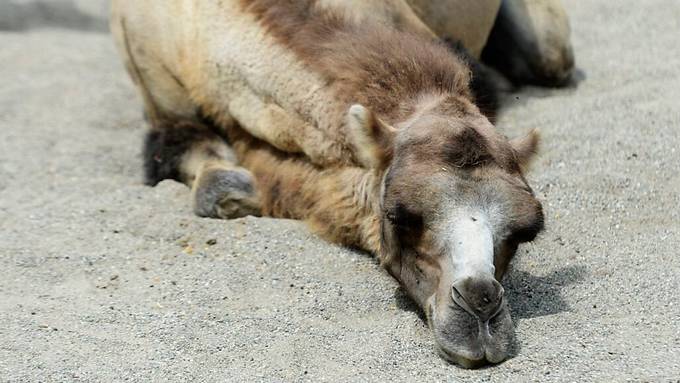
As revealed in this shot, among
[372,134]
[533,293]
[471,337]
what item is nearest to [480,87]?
[372,134]

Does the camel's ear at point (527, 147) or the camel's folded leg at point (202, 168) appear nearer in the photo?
the camel's ear at point (527, 147)

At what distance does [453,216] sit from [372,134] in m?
0.63

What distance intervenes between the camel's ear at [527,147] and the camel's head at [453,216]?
0.43 ft

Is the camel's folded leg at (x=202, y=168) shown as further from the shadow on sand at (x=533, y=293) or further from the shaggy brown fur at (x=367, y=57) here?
the shadow on sand at (x=533, y=293)

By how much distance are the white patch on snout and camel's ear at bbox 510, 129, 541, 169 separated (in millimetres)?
685

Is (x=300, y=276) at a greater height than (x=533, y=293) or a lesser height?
lesser

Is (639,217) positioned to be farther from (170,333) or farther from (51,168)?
(51,168)

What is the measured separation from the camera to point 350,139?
4.54 metres

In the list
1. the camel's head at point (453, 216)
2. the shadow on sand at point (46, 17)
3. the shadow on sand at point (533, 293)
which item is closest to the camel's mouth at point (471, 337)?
the camel's head at point (453, 216)

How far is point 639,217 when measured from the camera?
188 inches

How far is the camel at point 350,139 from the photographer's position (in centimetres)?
374

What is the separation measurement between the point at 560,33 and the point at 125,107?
121 inches

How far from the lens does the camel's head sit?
3590 mm

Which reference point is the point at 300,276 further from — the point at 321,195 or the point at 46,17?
the point at 46,17
